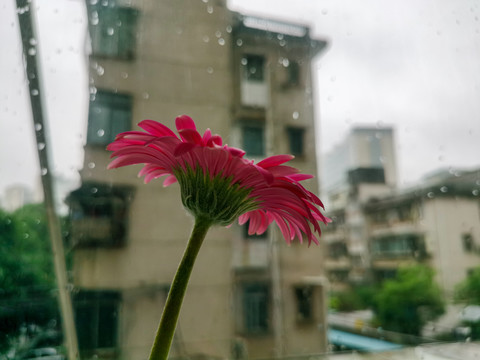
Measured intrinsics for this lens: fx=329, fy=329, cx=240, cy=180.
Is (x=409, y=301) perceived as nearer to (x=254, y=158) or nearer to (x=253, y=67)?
(x=254, y=158)

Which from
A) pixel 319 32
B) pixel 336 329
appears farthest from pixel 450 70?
pixel 336 329

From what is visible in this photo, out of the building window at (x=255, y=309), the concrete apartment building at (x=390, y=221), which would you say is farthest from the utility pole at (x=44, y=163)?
the concrete apartment building at (x=390, y=221)

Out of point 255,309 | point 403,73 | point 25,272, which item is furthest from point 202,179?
point 403,73

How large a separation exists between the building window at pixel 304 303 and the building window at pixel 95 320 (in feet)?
1.75

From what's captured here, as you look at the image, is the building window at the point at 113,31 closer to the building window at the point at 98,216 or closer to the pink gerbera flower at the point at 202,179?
the building window at the point at 98,216

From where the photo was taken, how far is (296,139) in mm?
1053

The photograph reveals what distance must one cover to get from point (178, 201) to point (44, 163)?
1.01 feet

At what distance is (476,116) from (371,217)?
0.44 meters

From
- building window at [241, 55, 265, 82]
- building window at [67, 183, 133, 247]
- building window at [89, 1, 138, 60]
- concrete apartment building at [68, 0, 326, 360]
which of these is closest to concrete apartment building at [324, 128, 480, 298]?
concrete apartment building at [68, 0, 326, 360]

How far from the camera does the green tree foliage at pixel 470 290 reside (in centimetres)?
96

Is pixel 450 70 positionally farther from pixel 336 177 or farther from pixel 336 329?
pixel 336 329

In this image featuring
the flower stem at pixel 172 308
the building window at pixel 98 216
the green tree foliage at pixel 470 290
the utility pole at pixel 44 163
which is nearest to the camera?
the flower stem at pixel 172 308

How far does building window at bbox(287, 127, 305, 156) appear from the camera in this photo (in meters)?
1.01

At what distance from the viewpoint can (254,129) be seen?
1091 mm
